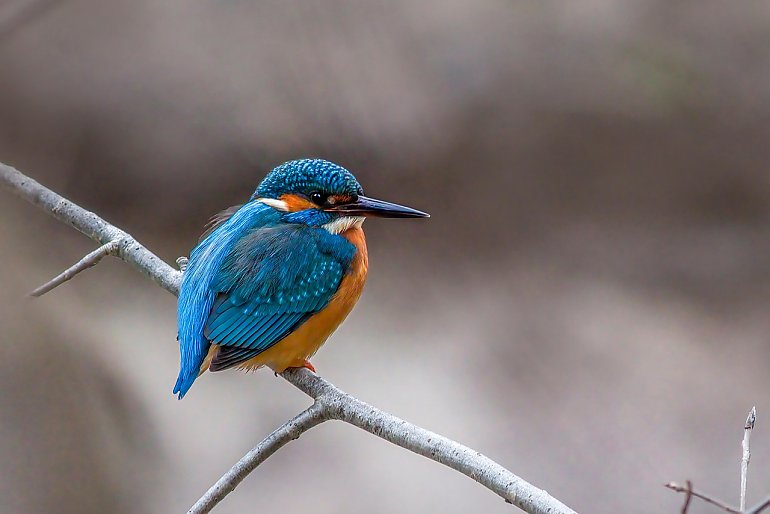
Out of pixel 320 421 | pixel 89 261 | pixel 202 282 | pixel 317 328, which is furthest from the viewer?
pixel 317 328

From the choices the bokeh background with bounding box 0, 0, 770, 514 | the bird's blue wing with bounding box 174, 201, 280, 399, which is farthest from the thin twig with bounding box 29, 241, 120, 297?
the bokeh background with bounding box 0, 0, 770, 514

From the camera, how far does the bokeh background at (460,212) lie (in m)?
3.73

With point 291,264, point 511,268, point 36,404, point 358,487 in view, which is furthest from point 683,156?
point 36,404

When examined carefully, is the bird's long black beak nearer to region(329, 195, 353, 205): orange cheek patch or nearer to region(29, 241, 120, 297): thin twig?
region(329, 195, 353, 205): orange cheek patch

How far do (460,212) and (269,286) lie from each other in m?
2.69

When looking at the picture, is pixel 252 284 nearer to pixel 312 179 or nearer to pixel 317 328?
pixel 317 328

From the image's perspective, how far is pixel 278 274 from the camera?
2238 mm

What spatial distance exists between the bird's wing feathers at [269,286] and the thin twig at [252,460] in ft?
1.17

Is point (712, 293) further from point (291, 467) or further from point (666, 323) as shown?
point (291, 467)

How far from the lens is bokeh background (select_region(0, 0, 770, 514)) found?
373 centimetres

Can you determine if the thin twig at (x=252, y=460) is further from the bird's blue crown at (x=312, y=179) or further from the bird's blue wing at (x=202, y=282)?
the bird's blue crown at (x=312, y=179)

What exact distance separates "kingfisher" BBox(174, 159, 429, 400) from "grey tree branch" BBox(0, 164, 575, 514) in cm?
13

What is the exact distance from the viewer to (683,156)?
481 cm

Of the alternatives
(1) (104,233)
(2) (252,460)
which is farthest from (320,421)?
(1) (104,233)
